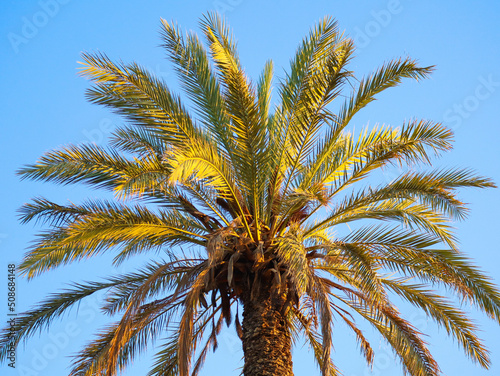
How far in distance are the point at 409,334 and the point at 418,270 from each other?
39.0 inches

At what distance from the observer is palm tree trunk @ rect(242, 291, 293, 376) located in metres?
9.05

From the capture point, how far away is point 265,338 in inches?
365

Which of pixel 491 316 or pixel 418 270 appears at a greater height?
pixel 418 270

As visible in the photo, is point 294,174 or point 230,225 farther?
point 294,174

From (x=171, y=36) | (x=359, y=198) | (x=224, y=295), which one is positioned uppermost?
(x=171, y=36)

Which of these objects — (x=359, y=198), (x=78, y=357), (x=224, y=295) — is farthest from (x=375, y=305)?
(x=78, y=357)

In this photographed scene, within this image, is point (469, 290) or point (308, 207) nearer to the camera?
point (469, 290)

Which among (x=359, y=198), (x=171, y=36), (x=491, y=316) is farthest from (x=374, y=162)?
(x=171, y=36)

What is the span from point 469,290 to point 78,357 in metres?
5.89

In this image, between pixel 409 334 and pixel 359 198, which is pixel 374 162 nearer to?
pixel 359 198

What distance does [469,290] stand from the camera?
9.23 m

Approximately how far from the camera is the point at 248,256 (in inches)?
376

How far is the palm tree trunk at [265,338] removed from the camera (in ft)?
29.7

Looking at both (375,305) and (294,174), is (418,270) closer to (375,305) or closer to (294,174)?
(375,305)
